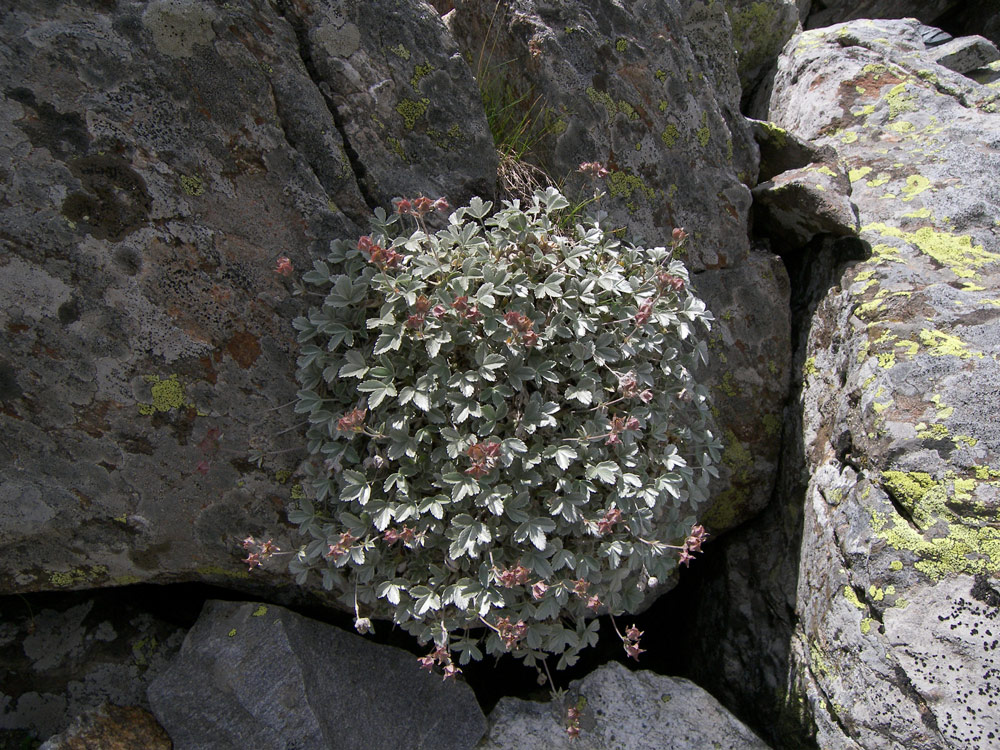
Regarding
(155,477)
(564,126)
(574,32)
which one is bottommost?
(155,477)

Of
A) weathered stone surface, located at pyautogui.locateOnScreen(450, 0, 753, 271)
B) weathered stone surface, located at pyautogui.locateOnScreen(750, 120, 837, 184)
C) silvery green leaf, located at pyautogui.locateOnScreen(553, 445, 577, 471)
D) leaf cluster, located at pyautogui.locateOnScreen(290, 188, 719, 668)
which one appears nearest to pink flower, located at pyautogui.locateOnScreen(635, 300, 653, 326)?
leaf cluster, located at pyautogui.locateOnScreen(290, 188, 719, 668)

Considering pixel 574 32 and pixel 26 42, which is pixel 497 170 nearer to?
pixel 574 32

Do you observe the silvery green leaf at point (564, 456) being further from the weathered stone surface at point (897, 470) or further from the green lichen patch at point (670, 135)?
the green lichen patch at point (670, 135)

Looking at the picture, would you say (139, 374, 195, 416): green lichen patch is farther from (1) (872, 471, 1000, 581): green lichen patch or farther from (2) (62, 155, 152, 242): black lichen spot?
(1) (872, 471, 1000, 581): green lichen patch

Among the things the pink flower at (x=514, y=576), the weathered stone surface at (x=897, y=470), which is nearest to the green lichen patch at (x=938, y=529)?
the weathered stone surface at (x=897, y=470)

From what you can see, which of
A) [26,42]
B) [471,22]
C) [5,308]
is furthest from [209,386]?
[471,22]

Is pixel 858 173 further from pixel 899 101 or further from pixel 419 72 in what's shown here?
pixel 419 72
